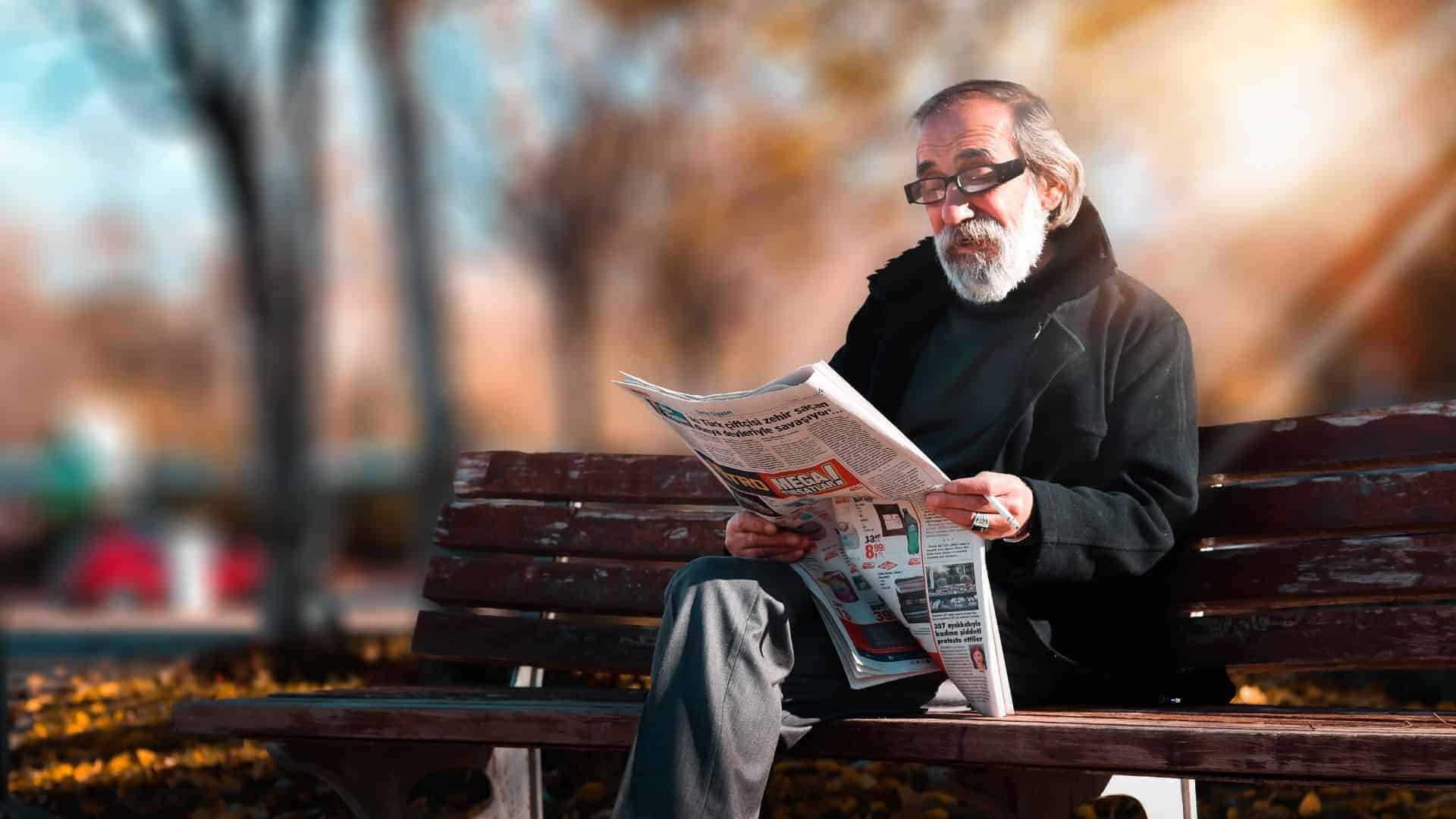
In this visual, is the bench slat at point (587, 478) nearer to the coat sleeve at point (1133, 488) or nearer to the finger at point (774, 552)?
the finger at point (774, 552)

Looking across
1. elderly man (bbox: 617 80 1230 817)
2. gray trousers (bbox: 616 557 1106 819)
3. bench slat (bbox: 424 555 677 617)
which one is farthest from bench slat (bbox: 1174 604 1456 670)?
bench slat (bbox: 424 555 677 617)

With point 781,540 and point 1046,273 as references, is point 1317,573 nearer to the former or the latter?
point 1046,273

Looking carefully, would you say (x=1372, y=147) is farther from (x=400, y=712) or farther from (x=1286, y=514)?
(x=400, y=712)

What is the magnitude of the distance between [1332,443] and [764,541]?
1.15 metres

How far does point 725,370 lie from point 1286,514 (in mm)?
20284

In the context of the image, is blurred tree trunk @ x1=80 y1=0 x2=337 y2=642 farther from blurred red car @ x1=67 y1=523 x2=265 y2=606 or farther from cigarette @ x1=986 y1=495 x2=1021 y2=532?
blurred red car @ x1=67 y1=523 x2=265 y2=606

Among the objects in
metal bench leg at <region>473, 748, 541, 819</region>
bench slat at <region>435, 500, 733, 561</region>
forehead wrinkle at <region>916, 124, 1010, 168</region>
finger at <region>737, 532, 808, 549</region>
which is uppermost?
forehead wrinkle at <region>916, 124, 1010, 168</region>

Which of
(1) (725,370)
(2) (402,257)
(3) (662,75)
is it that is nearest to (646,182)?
(3) (662,75)

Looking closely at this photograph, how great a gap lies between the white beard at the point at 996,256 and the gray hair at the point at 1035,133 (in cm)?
5

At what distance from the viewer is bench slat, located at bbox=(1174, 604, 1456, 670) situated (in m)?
3.09

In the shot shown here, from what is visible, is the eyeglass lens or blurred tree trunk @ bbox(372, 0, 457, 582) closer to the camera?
the eyeglass lens

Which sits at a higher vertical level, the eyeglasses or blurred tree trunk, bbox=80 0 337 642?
blurred tree trunk, bbox=80 0 337 642

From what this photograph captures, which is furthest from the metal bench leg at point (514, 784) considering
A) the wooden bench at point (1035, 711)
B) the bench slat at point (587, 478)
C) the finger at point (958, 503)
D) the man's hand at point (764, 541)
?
the finger at point (958, 503)

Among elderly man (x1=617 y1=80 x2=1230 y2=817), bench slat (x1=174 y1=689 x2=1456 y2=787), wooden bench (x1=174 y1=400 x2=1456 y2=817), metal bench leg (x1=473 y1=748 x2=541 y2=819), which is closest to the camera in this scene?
bench slat (x1=174 y1=689 x2=1456 y2=787)
